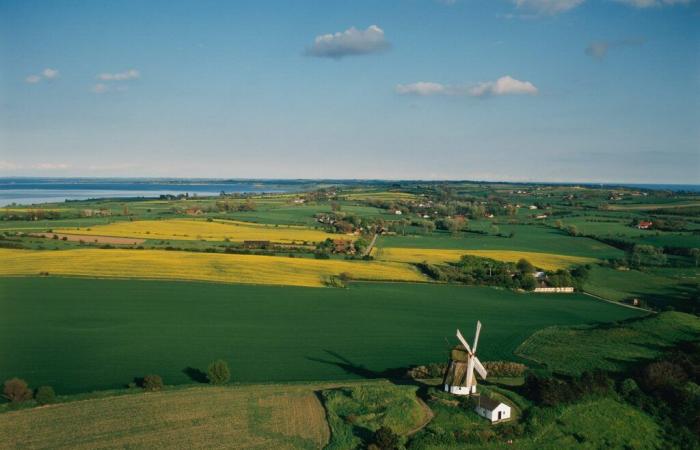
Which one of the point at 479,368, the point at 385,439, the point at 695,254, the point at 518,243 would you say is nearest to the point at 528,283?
the point at 518,243

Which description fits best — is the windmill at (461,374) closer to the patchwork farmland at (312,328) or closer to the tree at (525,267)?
the patchwork farmland at (312,328)

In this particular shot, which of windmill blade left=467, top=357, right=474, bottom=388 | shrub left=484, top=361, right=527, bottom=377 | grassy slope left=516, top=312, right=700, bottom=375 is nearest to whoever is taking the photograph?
windmill blade left=467, top=357, right=474, bottom=388

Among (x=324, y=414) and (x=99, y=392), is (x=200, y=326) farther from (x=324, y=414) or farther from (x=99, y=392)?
(x=324, y=414)

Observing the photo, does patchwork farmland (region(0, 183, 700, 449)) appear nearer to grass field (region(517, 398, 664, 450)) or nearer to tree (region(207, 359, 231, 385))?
grass field (region(517, 398, 664, 450))

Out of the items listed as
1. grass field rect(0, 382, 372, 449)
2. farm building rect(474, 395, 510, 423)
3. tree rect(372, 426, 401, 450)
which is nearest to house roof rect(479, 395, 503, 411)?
farm building rect(474, 395, 510, 423)

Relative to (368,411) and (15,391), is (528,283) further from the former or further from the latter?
(15,391)
